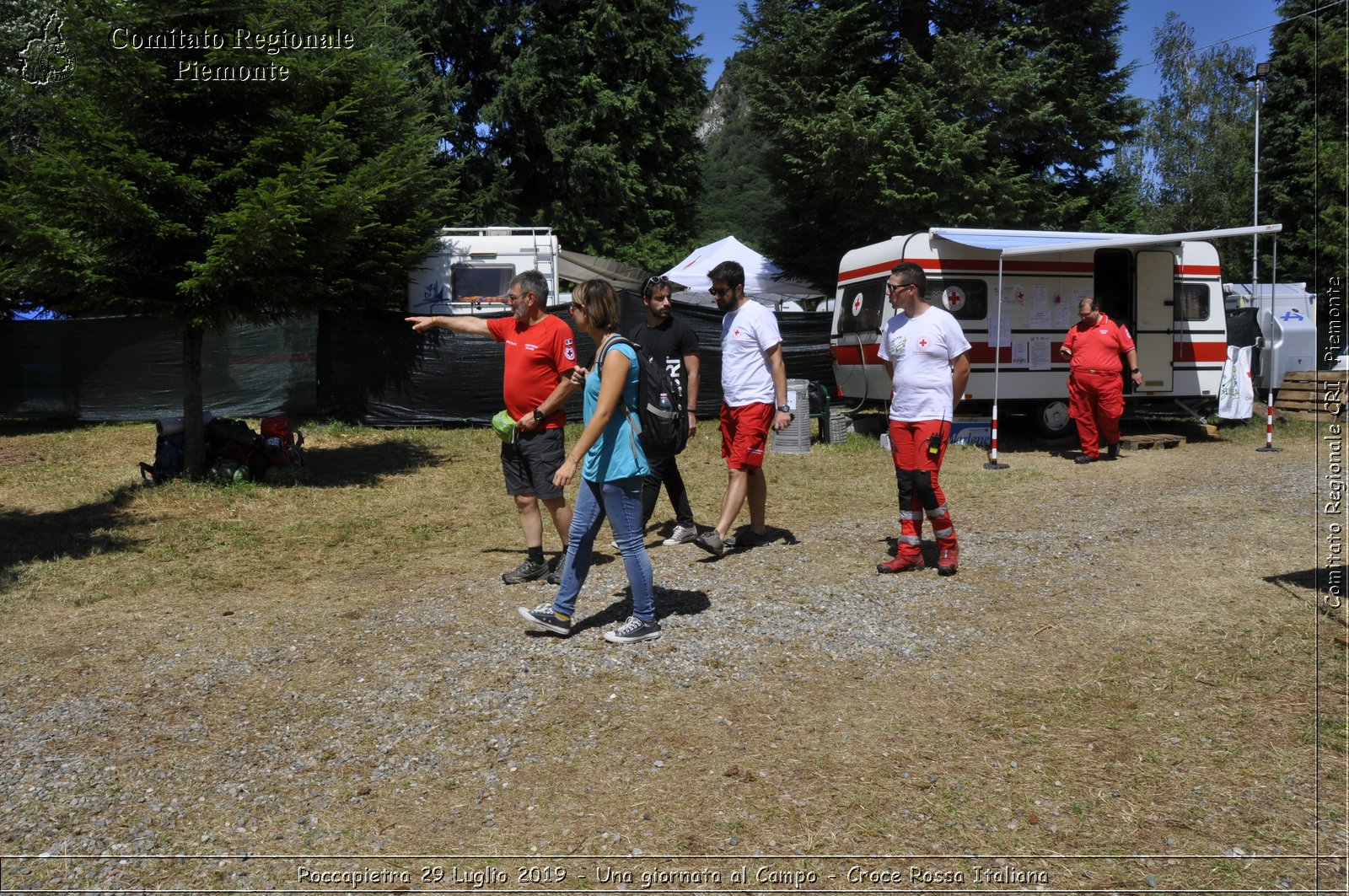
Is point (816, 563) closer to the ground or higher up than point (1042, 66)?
closer to the ground

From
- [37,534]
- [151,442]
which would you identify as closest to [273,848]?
[37,534]

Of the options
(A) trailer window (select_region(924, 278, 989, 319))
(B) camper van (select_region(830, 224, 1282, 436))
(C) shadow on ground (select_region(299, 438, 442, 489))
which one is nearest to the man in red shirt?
(C) shadow on ground (select_region(299, 438, 442, 489))

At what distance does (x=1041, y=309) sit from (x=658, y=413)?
8402 millimetres

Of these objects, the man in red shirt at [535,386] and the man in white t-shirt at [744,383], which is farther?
the man in white t-shirt at [744,383]

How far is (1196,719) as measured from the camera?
12.5 feet

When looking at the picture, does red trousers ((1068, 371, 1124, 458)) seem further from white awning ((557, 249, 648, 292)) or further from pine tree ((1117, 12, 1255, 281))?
pine tree ((1117, 12, 1255, 281))

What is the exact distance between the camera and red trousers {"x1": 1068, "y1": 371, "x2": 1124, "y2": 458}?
10883mm

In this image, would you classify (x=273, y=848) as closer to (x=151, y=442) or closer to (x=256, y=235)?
(x=256, y=235)

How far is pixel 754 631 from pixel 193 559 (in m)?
4.38

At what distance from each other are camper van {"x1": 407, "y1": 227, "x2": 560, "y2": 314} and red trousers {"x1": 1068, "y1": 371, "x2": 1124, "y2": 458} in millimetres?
7258

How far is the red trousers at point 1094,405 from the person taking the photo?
10.9 metres

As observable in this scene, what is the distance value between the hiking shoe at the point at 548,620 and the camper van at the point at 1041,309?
25.3ft

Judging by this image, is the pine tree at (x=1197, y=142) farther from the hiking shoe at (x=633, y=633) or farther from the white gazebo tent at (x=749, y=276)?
the hiking shoe at (x=633, y=633)

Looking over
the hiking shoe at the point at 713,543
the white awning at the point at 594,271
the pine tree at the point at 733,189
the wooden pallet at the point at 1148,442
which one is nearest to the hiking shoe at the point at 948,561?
the hiking shoe at the point at 713,543
